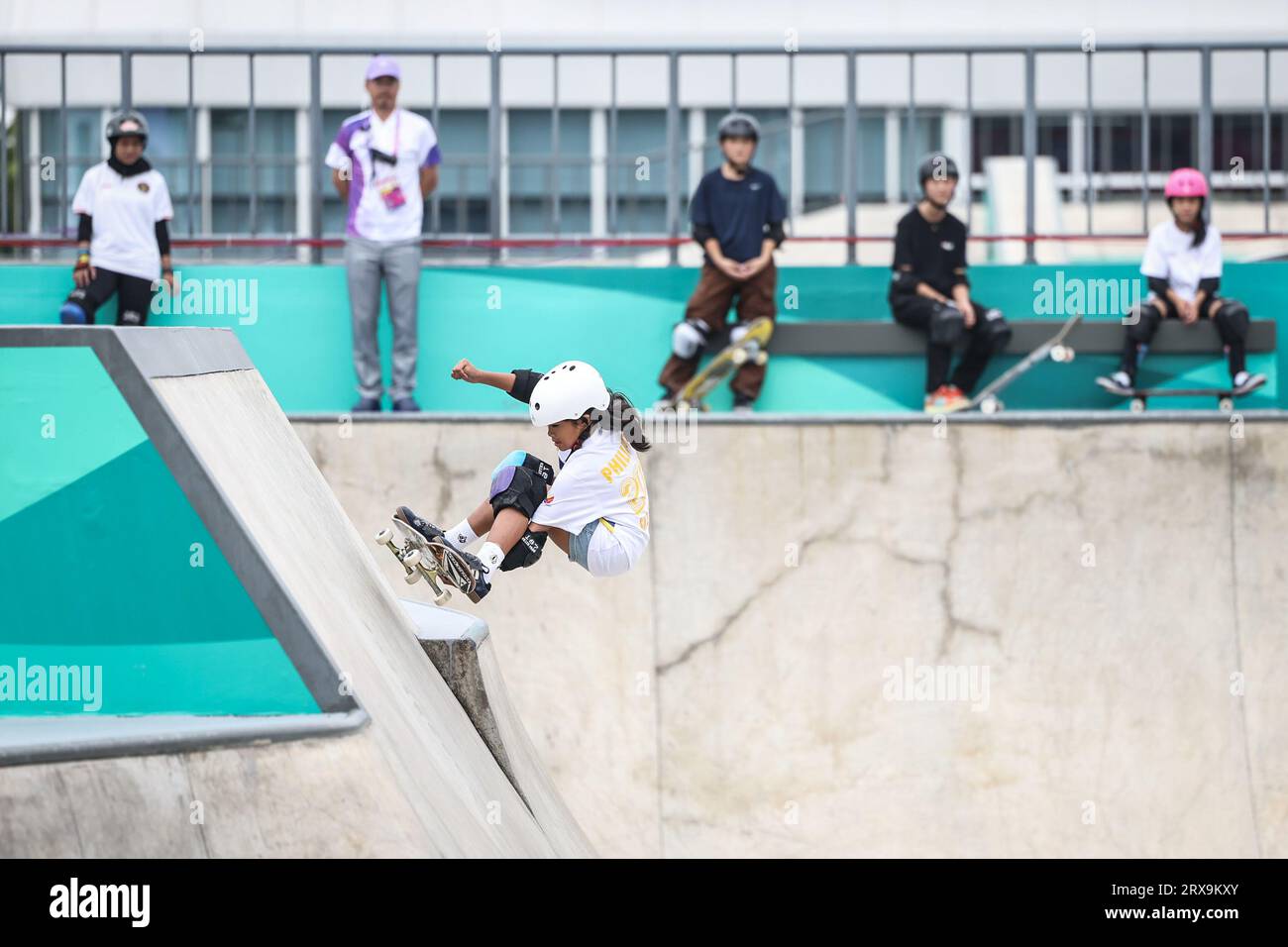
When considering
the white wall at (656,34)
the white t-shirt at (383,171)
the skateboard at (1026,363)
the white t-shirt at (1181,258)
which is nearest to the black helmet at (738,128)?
the white t-shirt at (383,171)

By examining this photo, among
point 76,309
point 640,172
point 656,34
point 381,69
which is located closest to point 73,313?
point 76,309

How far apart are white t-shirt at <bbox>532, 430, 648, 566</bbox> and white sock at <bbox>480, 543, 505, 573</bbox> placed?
0.20 metres

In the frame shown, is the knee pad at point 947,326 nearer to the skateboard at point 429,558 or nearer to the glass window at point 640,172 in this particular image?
the glass window at point 640,172

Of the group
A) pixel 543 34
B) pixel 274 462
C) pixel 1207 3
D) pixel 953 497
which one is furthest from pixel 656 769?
pixel 1207 3

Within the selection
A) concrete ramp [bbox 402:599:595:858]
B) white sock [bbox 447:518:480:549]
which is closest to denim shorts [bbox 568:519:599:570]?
white sock [bbox 447:518:480:549]

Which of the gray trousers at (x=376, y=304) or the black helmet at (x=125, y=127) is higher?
the black helmet at (x=125, y=127)

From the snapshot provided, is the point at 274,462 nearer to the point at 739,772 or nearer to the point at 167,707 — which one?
the point at 167,707

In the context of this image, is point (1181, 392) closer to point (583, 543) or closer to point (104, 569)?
point (583, 543)

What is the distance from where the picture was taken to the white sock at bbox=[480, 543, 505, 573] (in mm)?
6402

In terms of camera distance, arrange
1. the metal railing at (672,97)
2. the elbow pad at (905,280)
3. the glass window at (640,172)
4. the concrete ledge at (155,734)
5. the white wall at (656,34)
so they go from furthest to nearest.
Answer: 1. the white wall at (656,34)
2. the glass window at (640,172)
3. the metal railing at (672,97)
4. the elbow pad at (905,280)
5. the concrete ledge at (155,734)

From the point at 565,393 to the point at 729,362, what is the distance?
3884 millimetres

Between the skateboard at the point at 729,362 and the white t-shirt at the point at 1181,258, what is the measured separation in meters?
2.49

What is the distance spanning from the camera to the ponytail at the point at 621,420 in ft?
21.2

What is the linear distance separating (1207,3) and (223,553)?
18.3 meters
